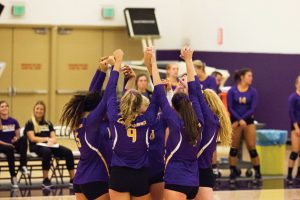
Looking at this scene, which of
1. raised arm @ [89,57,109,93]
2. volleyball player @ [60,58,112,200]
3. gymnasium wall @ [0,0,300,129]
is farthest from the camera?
gymnasium wall @ [0,0,300,129]

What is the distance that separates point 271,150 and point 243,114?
1.30m

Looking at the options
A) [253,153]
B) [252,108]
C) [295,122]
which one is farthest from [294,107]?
[253,153]

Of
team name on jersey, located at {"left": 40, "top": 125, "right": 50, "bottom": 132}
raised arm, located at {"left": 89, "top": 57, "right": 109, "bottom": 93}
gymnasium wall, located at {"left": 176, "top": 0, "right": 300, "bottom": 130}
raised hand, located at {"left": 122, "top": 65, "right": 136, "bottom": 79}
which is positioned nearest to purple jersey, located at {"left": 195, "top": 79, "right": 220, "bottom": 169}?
raised hand, located at {"left": 122, "top": 65, "right": 136, "bottom": 79}

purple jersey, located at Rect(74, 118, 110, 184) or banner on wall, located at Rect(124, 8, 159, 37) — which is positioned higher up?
banner on wall, located at Rect(124, 8, 159, 37)

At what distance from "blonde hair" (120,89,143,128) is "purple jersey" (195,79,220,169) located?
0.84 meters

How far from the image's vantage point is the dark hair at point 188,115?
26.9 ft

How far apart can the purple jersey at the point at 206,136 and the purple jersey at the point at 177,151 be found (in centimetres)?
45

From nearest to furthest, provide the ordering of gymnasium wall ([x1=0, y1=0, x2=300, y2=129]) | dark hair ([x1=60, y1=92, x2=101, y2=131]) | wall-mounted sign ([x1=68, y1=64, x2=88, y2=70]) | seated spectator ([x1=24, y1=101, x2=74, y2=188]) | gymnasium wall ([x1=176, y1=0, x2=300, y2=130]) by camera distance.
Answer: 1. dark hair ([x1=60, y1=92, x2=101, y2=131])
2. seated spectator ([x1=24, y1=101, x2=74, y2=188])
3. gymnasium wall ([x1=176, y1=0, x2=300, y2=130])
4. gymnasium wall ([x1=0, y1=0, x2=300, y2=129])
5. wall-mounted sign ([x1=68, y1=64, x2=88, y2=70])

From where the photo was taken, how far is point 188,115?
824 centimetres

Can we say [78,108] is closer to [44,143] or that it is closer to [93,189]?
[93,189]

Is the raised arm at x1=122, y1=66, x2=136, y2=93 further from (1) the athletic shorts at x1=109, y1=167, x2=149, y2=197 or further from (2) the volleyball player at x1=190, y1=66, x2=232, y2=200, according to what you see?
(1) the athletic shorts at x1=109, y1=167, x2=149, y2=197

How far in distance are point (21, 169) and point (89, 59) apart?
7.95m

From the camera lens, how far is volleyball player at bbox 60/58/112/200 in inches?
324

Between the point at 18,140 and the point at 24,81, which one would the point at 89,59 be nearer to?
the point at 24,81
